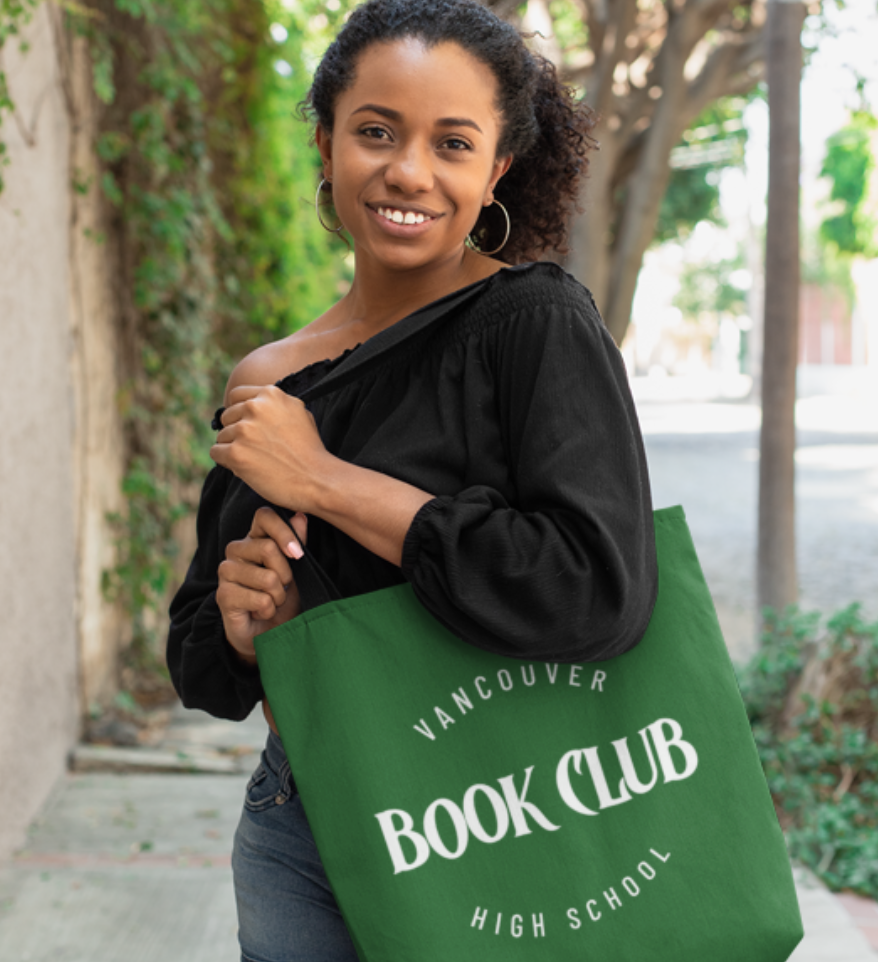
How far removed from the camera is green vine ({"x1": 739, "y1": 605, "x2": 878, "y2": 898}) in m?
3.71

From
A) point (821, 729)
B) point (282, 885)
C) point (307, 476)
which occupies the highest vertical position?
point (307, 476)

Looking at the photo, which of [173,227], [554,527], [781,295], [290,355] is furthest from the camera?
[781,295]

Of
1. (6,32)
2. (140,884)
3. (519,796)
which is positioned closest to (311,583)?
(519,796)

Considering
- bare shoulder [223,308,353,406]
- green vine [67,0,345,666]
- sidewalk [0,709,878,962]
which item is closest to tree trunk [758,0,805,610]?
sidewalk [0,709,878,962]

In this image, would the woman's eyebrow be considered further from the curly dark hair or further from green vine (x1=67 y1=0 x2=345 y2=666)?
green vine (x1=67 y1=0 x2=345 y2=666)

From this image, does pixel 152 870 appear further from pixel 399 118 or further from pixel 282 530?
pixel 399 118

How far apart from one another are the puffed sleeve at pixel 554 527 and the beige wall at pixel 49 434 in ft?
8.58

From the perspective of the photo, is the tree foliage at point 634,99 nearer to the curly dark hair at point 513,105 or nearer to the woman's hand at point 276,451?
the curly dark hair at point 513,105

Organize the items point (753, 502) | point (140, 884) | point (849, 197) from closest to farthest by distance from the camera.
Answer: point (140, 884) < point (753, 502) < point (849, 197)

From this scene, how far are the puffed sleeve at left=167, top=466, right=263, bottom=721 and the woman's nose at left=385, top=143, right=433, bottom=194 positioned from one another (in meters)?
0.45

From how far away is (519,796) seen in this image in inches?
45.7

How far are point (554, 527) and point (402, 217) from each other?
1.43 feet

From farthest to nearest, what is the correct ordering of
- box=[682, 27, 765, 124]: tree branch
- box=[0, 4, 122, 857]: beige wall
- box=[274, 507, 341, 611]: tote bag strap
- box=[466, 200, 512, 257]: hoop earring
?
box=[682, 27, 765, 124]: tree branch
box=[0, 4, 122, 857]: beige wall
box=[466, 200, 512, 257]: hoop earring
box=[274, 507, 341, 611]: tote bag strap

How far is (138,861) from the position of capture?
3508 millimetres
